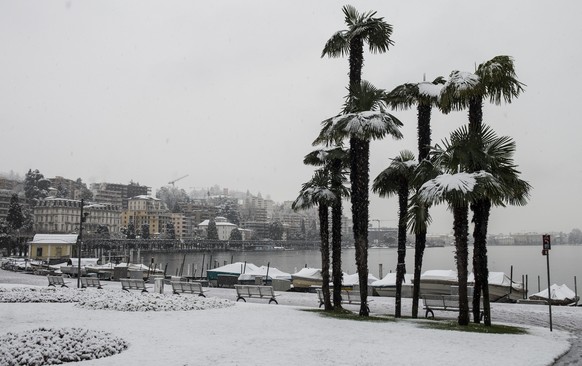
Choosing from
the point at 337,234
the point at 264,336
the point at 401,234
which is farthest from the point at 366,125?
the point at 264,336

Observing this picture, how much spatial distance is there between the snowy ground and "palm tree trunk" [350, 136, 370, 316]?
9.88 feet

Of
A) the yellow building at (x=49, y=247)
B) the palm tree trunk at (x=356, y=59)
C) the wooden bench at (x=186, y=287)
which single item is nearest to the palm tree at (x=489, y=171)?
the palm tree trunk at (x=356, y=59)

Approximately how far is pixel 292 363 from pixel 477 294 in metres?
10.6

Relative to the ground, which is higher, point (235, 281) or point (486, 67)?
point (486, 67)

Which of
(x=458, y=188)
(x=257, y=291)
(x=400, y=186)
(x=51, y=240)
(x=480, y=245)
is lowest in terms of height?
(x=257, y=291)

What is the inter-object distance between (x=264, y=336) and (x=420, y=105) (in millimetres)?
12068

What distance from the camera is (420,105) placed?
22078 millimetres

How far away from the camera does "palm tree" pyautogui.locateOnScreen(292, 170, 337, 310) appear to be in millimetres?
22562

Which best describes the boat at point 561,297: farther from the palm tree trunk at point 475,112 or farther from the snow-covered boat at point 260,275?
the palm tree trunk at point 475,112

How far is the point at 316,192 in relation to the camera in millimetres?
22688

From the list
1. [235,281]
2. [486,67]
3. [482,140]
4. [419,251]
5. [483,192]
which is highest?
[486,67]

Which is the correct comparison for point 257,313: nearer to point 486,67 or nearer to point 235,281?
point 486,67

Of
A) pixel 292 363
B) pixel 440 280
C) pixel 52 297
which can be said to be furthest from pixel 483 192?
pixel 440 280

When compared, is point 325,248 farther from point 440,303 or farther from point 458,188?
point 458,188
